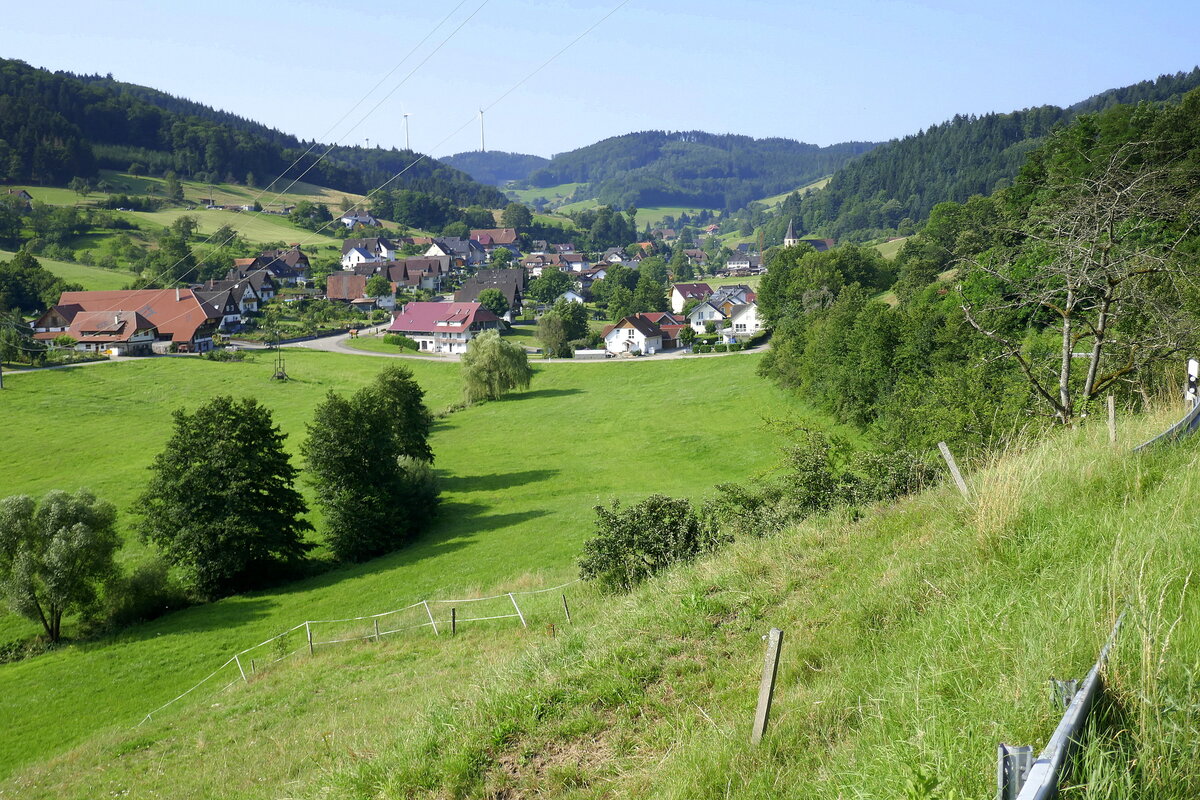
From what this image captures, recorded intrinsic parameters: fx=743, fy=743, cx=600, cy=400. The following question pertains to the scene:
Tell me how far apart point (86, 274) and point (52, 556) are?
332 ft

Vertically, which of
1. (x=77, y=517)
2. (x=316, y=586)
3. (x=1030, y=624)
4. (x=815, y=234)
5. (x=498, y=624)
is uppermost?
(x=815, y=234)

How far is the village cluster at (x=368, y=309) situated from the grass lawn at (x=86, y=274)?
41.1 feet

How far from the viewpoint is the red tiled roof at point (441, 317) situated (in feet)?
305

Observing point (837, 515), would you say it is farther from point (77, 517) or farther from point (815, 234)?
point (815, 234)

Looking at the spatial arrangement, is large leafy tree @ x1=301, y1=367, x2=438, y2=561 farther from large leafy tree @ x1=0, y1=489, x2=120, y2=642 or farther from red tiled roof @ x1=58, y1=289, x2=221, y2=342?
red tiled roof @ x1=58, y1=289, x2=221, y2=342

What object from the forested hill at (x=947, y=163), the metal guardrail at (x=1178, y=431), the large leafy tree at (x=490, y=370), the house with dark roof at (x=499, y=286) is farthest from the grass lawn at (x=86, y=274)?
the forested hill at (x=947, y=163)

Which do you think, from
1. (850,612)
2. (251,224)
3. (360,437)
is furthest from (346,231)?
(850,612)

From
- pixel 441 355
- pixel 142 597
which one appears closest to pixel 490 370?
pixel 441 355

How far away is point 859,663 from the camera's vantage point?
585cm

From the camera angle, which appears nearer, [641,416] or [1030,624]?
[1030,624]

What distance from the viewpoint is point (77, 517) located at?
2666 cm

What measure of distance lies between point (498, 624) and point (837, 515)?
10.9 meters

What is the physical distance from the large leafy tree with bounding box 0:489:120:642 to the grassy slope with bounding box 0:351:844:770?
1.73 m

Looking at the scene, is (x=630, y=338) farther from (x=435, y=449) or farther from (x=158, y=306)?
(x=158, y=306)
